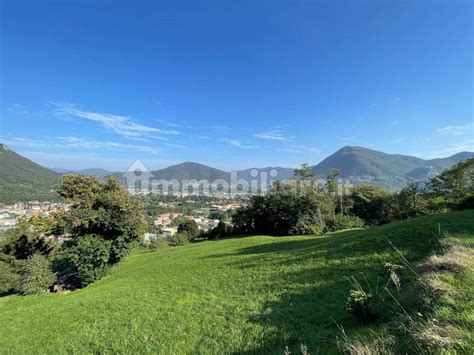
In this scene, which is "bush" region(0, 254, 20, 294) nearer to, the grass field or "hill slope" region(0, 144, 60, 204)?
the grass field

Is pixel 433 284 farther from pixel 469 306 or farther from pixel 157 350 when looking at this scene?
pixel 157 350

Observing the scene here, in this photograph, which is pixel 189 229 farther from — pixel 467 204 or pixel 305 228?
pixel 467 204

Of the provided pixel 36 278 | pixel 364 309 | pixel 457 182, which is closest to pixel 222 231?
pixel 36 278

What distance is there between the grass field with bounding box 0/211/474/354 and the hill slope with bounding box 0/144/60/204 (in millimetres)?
100590

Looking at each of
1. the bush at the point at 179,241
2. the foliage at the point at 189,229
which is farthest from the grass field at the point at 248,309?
the foliage at the point at 189,229

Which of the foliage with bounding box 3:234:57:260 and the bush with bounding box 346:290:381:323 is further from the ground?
the bush with bounding box 346:290:381:323

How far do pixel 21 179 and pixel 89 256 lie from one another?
A: 154 metres

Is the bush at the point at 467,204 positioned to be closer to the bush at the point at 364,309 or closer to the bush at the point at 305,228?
the bush at the point at 305,228

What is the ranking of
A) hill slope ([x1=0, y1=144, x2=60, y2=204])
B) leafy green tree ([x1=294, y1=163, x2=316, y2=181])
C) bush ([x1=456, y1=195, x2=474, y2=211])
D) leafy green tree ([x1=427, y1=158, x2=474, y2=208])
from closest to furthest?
bush ([x1=456, y1=195, x2=474, y2=211])
leafy green tree ([x1=427, y1=158, x2=474, y2=208])
leafy green tree ([x1=294, y1=163, x2=316, y2=181])
hill slope ([x1=0, y1=144, x2=60, y2=204])

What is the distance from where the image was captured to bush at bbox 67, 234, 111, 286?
737 inches

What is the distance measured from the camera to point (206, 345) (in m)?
5.11

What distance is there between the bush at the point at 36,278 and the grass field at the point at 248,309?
25.9ft

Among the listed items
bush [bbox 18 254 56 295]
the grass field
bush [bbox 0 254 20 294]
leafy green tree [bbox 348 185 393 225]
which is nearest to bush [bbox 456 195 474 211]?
the grass field

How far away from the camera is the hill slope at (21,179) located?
109 metres
